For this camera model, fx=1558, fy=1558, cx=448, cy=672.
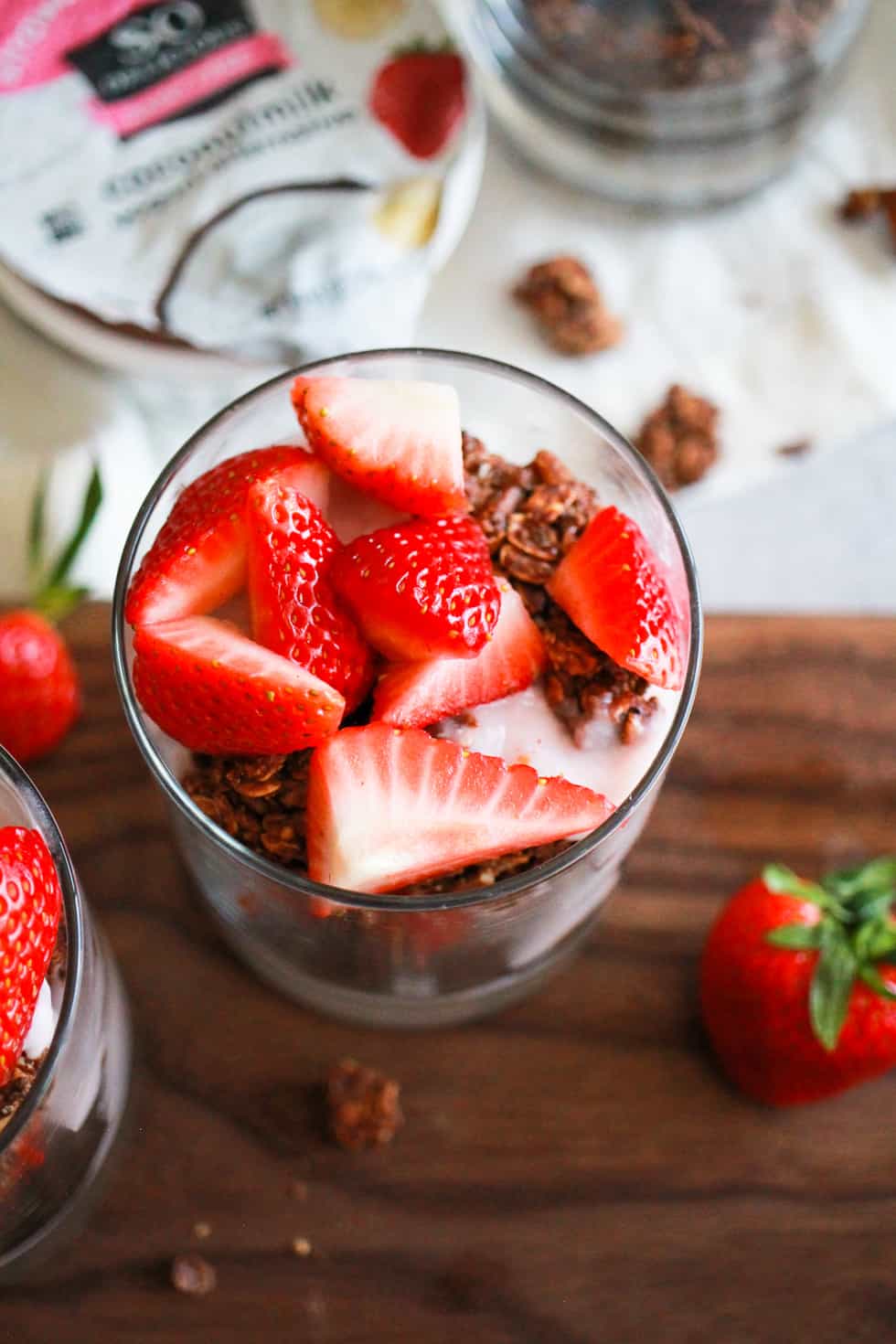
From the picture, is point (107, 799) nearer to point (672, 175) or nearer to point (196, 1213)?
point (196, 1213)

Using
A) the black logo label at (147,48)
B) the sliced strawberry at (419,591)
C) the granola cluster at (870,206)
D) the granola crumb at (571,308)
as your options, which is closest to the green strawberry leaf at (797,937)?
the sliced strawberry at (419,591)

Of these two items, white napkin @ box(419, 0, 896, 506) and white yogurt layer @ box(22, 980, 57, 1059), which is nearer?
white yogurt layer @ box(22, 980, 57, 1059)

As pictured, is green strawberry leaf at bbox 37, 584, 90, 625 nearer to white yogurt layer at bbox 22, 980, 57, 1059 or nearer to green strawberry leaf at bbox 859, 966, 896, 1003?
white yogurt layer at bbox 22, 980, 57, 1059

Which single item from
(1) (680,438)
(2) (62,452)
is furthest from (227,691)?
(1) (680,438)

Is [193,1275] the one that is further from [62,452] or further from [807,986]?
[62,452]

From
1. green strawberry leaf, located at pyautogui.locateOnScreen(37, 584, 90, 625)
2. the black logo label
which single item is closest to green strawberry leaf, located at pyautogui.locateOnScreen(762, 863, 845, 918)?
green strawberry leaf, located at pyautogui.locateOnScreen(37, 584, 90, 625)
